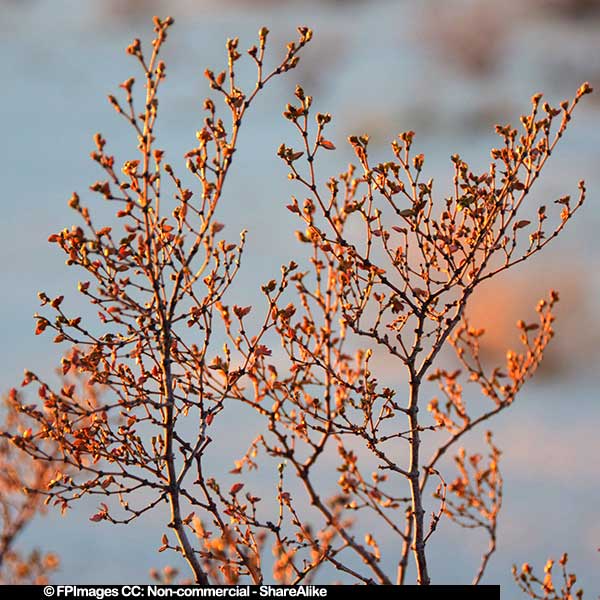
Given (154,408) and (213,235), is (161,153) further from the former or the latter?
(154,408)

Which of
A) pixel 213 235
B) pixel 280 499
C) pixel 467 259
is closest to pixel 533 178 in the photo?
pixel 467 259

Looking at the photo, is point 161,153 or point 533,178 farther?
point 533,178

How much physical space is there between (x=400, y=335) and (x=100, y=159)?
1.74 m

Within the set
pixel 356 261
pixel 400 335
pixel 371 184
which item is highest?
pixel 371 184

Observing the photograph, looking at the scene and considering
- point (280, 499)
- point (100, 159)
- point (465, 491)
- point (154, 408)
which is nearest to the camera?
point (100, 159)

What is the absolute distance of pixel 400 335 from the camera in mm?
4332

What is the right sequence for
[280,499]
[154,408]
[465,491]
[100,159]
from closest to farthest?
[100,159] < [154,408] < [280,499] < [465,491]

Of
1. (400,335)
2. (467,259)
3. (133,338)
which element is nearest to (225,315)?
(133,338)

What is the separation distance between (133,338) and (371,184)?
56.0 inches

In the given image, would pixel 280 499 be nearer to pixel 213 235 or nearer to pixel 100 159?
pixel 213 235

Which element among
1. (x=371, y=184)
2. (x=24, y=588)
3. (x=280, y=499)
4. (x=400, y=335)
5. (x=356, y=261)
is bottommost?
(x=24, y=588)

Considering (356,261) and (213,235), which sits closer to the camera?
(213,235)

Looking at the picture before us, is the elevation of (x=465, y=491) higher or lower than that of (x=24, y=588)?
higher

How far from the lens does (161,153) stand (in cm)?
377
